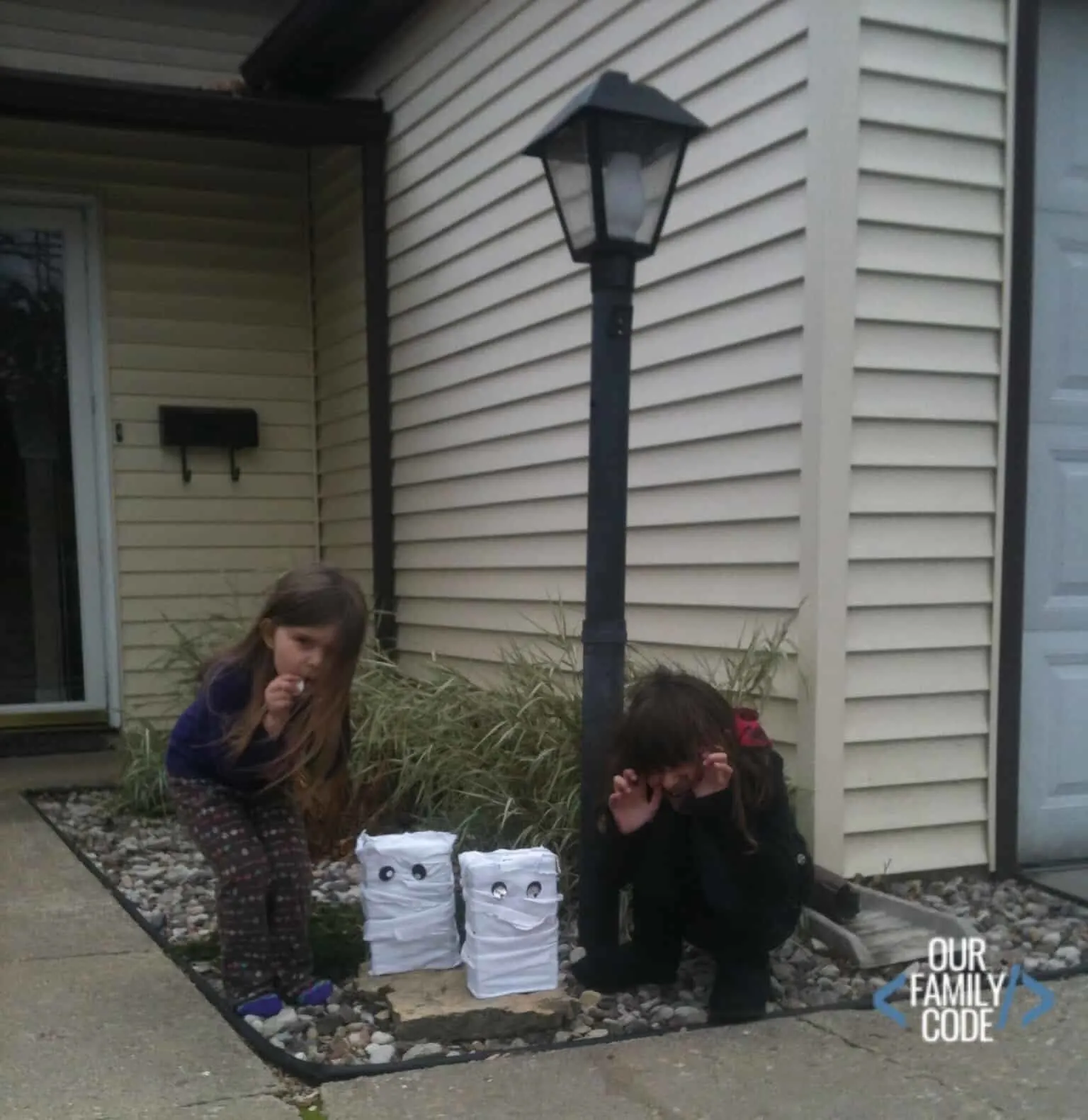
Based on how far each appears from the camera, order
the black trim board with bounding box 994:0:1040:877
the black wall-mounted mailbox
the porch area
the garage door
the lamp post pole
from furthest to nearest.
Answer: the black wall-mounted mailbox → the porch area → the garage door → the black trim board with bounding box 994:0:1040:877 → the lamp post pole

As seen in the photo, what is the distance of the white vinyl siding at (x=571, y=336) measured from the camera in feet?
11.3

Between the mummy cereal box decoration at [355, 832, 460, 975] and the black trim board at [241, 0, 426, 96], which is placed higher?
the black trim board at [241, 0, 426, 96]

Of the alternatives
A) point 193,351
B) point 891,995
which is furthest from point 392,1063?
point 193,351

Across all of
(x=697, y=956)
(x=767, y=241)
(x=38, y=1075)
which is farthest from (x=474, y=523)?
(x=38, y=1075)

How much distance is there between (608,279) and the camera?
2.71m

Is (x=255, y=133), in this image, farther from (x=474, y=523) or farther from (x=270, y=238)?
(x=474, y=523)

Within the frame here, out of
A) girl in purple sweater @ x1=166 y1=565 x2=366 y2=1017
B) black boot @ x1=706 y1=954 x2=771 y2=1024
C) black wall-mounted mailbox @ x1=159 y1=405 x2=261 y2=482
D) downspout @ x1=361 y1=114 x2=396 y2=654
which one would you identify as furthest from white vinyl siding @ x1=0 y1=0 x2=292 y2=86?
black boot @ x1=706 y1=954 x2=771 y2=1024

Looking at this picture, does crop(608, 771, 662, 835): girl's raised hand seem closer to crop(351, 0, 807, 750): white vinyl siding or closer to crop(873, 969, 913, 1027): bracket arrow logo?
crop(873, 969, 913, 1027): bracket arrow logo

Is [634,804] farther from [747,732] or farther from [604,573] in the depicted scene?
[604,573]

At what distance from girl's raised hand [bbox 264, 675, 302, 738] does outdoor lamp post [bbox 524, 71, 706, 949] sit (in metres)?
0.67

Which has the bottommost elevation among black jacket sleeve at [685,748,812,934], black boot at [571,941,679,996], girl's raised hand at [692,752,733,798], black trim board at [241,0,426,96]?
black boot at [571,941,679,996]

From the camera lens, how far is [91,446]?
618 cm

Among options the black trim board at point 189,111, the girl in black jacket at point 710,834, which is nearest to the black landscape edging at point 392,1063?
the girl in black jacket at point 710,834

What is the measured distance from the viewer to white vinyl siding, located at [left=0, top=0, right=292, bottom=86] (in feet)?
18.9
